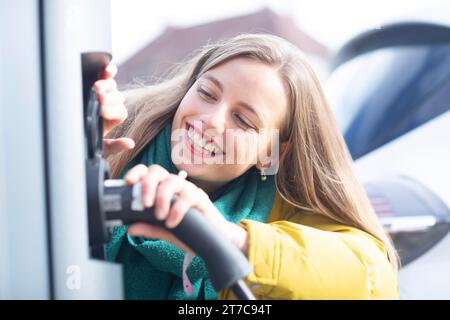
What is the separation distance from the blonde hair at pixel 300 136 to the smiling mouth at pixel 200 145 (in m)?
0.08

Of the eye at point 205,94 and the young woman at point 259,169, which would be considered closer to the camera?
the young woman at point 259,169

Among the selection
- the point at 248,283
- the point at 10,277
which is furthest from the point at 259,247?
the point at 10,277

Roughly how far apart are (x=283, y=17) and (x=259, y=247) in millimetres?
565

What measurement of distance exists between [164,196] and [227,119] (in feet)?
0.98

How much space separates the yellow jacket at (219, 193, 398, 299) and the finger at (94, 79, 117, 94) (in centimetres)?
24

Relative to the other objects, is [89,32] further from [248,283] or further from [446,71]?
[446,71]

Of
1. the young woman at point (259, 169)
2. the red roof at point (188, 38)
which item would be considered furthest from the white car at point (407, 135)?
the young woman at point (259, 169)

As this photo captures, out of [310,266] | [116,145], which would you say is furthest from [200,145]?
[310,266]

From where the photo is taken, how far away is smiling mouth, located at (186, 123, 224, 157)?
0.90 m

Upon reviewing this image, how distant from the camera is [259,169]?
0.99 meters

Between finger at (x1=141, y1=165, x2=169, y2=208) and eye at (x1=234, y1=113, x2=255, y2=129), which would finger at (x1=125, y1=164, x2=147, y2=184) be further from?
eye at (x1=234, y1=113, x2=255, y2=129)

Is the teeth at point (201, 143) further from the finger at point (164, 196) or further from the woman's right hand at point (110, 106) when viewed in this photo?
the finger at point (164, 196)

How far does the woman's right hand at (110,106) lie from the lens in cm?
77

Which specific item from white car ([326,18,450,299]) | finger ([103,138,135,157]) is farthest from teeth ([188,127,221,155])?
white car ([326,18,450,299])
